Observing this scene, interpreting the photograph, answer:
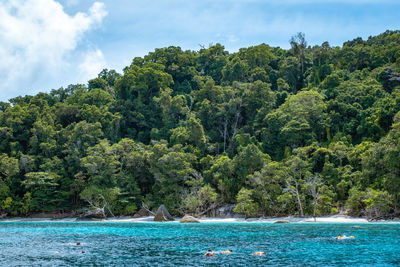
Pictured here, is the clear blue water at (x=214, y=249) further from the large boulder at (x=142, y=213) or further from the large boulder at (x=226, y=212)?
the large boulder at (x=142, y=213)

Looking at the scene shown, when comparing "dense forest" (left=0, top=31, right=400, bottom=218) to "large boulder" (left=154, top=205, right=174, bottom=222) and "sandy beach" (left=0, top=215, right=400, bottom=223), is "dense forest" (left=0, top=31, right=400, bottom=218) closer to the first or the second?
"sandy beach" (left=0, top=215, right=400, bottom=223)

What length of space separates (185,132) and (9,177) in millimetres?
22889

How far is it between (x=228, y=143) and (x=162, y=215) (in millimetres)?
16471

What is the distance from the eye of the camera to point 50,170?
46938 millimetres

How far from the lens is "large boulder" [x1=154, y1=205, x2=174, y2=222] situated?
4078 cm

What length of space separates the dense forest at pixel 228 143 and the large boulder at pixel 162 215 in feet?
5.21

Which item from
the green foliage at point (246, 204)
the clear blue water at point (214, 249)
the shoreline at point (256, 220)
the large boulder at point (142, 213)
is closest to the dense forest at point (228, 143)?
the green foliage at point (246, 204)

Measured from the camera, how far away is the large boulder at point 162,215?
40781 mm

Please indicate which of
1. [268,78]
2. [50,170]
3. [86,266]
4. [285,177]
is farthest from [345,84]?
[86,266]

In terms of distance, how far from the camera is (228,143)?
174 ft

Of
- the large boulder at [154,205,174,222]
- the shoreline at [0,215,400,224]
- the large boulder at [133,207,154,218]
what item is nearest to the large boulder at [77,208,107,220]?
the shoreline at [0,215,400,224]

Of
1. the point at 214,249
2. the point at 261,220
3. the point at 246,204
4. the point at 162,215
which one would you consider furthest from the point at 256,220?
the point at 214,249

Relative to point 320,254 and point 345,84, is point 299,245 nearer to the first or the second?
point 320,254

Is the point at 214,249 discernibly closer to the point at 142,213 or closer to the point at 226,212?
the point at 226,212
